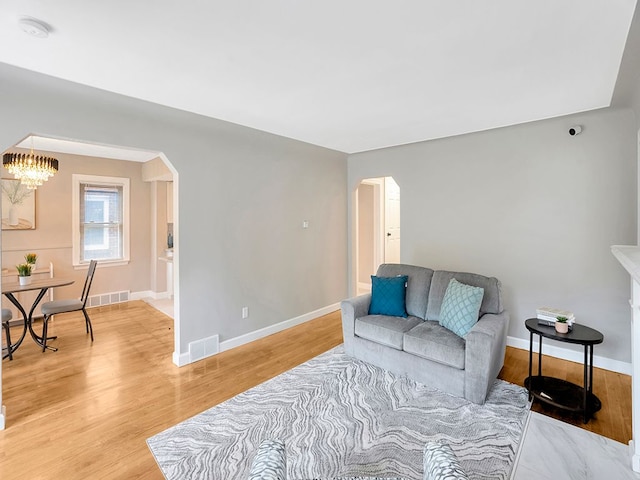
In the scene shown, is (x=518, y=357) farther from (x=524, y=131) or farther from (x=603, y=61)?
(x=603, y=61)

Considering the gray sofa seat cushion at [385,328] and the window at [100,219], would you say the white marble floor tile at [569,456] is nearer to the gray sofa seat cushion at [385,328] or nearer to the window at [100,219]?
the gray sofa seat cushion at [385,328]

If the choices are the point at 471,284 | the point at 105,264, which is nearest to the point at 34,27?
the point at 471,284

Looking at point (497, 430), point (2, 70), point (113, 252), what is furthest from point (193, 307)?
point (113, 252)

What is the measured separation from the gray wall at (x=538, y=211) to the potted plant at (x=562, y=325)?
1.07m

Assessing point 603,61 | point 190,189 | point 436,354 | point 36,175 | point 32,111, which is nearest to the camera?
point 603,61

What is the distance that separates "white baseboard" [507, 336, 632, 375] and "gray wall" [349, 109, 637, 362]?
2.3 inches

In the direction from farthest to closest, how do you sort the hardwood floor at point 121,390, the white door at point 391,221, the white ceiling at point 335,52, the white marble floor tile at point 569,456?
the white door at point 391,221 → the hardwood floor at point 121,390 → the white marble floor tile at point 569,456 → the white ceiling at point 335,52

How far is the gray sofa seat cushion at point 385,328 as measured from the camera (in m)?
2.94

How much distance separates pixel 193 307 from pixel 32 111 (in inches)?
83.8

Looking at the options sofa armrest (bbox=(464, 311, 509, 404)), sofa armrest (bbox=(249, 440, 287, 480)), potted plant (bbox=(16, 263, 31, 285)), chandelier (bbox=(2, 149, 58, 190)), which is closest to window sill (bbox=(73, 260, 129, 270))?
chandelier (bbox=(2, 149, 58, 190))

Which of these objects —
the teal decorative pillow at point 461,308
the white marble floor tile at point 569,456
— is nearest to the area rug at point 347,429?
the white marble floor tile at point 569,456

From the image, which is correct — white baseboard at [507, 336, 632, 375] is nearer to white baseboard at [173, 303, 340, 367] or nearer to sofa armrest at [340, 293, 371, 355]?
sofa armrest at [340, 293, 371, 355]

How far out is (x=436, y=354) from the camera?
2678 millimetres

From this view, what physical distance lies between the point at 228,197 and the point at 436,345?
2668mm
